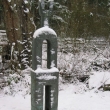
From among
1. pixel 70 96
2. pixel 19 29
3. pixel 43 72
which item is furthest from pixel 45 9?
pixel 19 29

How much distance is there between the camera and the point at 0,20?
15836 millimetres

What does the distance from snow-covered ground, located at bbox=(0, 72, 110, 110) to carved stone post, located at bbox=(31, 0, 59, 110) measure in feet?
4.51

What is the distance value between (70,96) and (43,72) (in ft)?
7.80

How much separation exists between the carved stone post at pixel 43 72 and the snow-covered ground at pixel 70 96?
1.37 metres

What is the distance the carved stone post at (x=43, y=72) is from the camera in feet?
13.4

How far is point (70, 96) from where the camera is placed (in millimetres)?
6332

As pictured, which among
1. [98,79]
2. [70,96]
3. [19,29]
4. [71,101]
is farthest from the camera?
[19,29]

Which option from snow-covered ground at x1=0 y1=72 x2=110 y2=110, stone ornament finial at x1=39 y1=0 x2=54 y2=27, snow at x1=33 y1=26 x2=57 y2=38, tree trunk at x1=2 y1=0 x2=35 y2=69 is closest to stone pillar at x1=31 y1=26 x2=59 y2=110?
snow at x1=33 y1=26 x2=57 y2=38

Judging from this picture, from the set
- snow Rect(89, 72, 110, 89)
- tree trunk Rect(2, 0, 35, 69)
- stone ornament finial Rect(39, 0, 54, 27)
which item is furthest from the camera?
tree trunk Rect(2, 0, 35, 69)

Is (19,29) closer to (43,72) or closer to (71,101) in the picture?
(71,101)

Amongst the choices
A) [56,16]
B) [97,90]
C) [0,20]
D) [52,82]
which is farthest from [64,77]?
[0,20]

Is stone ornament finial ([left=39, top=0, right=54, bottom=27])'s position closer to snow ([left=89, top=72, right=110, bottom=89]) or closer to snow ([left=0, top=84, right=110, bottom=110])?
snow ([left=0, top=84, right=110, bottom=110])

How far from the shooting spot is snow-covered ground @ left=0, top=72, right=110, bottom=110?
18.7 feet

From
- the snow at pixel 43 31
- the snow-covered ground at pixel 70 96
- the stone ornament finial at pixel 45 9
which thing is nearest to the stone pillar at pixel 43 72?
the snow at pixel 43 31
